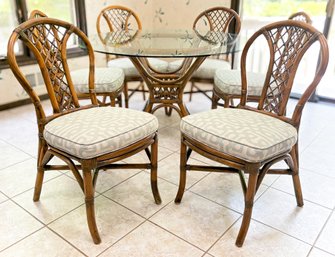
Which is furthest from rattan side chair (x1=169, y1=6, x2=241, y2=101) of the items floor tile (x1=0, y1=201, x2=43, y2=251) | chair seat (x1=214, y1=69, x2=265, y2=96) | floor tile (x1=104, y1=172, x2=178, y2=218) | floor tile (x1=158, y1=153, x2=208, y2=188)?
floor tile (x1=0, y1=201, x2=43, y2=251)

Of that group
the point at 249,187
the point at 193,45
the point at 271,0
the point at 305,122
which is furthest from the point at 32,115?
the point at 271,0

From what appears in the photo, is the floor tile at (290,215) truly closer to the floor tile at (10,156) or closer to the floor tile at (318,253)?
the floor tile at (318,253)

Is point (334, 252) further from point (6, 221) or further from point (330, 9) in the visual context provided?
point (330, 9)

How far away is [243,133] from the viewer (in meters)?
1.44

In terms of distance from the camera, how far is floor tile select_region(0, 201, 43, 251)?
1548mm

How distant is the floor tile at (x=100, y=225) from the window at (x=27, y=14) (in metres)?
2.09

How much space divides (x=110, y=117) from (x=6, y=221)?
78 centimetres

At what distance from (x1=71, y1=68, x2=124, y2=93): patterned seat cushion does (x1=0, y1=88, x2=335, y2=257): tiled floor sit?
595 mm

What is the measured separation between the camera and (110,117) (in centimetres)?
160

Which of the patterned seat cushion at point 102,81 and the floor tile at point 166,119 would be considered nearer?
the patterned seat cushion at point 102,81

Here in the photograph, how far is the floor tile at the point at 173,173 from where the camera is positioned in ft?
6.76

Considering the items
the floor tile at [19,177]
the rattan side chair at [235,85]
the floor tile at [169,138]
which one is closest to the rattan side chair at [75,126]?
the floor tile at [19,177]

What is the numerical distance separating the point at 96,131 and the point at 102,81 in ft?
3.56

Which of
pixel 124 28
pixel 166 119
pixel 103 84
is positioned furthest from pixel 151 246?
pixel 124 28
